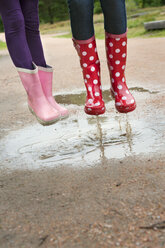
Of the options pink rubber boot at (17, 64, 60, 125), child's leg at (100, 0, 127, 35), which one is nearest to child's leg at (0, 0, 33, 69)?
pink rubber boot at (17, 64, 60, 125)

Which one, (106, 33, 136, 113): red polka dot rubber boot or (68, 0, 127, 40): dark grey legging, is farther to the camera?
(106, 33, 136, 113): red polka dot rubber boot

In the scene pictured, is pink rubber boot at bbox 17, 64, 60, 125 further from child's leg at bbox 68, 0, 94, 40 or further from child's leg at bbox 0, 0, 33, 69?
child's leg at bbox 68, 0, 94, 40

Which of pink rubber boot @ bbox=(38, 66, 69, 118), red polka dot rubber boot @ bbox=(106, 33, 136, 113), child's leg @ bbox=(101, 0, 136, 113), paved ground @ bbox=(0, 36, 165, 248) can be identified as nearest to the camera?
paved ground @ bbox=(0, 36, 165, 248)

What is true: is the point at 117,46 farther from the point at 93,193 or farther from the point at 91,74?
the point at 93,193

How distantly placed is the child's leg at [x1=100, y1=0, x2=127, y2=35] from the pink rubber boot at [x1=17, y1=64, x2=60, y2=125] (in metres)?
0.52

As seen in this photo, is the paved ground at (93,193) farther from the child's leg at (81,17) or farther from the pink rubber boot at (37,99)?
the child's leg at (81,17)

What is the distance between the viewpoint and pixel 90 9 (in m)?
2.14

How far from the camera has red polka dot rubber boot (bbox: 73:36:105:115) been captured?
2.22 meters

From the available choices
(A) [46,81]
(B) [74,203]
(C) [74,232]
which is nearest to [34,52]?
(A) [46,81]

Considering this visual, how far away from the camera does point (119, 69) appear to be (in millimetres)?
2301

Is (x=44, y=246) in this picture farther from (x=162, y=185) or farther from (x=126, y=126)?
(x=126, y=126)

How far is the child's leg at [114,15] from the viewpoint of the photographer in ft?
6.97

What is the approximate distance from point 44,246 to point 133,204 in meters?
0.42

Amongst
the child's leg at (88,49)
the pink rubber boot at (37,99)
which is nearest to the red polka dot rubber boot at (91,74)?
the child's leg at (88,49)
